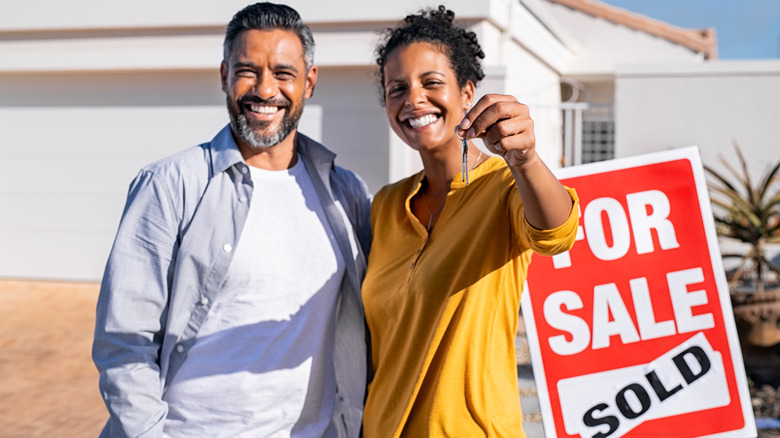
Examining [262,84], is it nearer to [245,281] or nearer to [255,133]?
[255,133]

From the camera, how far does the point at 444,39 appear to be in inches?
91.4

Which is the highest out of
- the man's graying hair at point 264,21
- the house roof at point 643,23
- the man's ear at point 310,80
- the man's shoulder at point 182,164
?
the house roof at point 643,23

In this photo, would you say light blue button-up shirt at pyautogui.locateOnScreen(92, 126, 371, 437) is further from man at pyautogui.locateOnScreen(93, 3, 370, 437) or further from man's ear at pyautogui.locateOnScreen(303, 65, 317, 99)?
man's ear at pyautogui.locateOnScreen(303, 65, 317, 99)

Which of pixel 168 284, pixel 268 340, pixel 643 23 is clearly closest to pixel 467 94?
pixel 268 340

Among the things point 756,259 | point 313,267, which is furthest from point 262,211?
point 756,259

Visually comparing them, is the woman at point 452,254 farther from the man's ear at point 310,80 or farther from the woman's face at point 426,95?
the man's ear at point 310,80

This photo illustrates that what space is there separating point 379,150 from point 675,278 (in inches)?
220

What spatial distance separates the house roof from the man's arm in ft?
44.0

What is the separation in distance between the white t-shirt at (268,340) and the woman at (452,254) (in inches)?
6.9

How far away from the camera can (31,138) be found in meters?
9.22

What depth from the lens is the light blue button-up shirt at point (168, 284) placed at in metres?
2.09

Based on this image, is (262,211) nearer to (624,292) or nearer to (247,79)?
(247,79)

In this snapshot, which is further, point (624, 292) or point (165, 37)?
point (165, 37)

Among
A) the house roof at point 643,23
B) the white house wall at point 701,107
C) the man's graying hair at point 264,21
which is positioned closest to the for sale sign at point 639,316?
the man's graying hair at point 264,21
